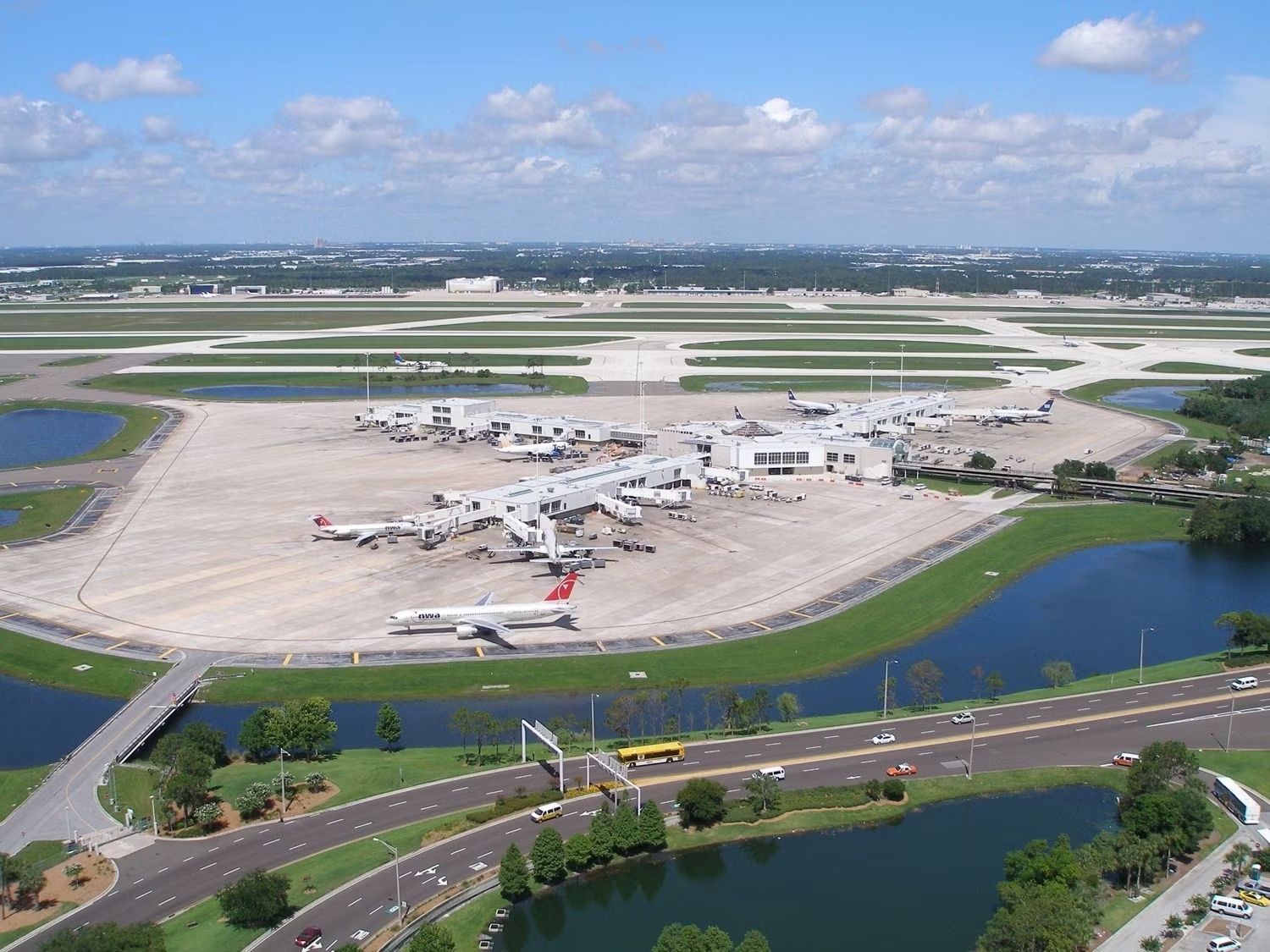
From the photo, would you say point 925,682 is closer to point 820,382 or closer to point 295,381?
point 820,382

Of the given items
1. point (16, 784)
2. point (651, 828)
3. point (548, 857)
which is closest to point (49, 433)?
point (16, 784)

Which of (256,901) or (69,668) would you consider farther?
(69,668)

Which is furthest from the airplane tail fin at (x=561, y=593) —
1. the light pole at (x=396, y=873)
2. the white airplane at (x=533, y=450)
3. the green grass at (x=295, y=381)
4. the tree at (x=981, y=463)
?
the green grass at (x=295, y=381)

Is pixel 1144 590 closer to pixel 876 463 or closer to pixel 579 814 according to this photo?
pixel 876 463

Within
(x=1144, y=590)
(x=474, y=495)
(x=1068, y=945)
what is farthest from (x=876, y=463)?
(x=1068, y=945)

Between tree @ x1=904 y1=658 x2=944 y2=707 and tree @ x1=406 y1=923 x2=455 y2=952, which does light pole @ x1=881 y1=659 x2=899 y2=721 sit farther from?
tree @ x1=406 y1=923 x2=455 y2=952

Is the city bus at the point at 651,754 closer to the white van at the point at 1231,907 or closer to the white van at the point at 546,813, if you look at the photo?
the white van at the point at 546,813
